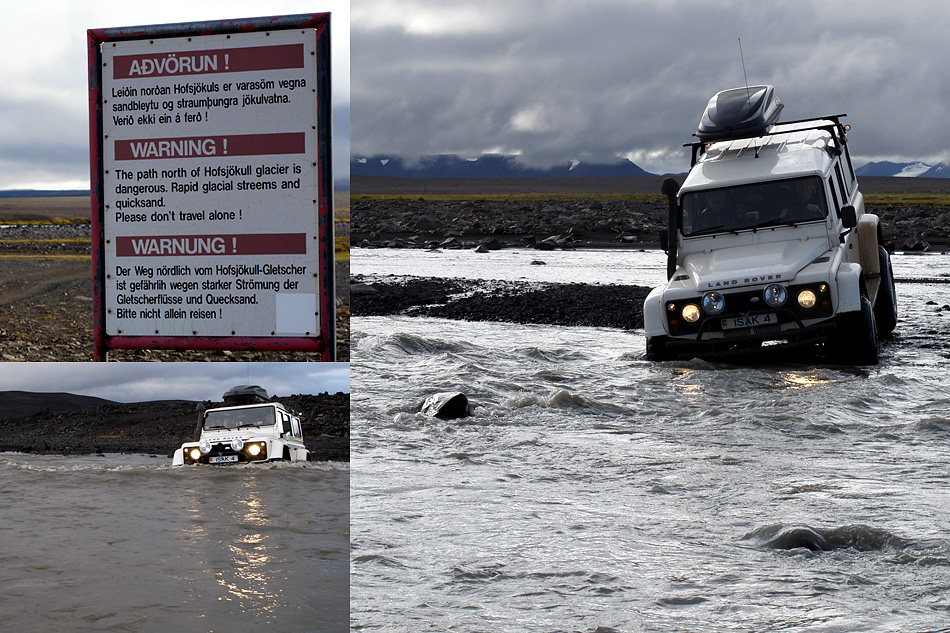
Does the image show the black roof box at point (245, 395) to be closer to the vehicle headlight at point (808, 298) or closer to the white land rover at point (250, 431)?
the white land rover at point (250, 431)

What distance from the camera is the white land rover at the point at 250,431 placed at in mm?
9680

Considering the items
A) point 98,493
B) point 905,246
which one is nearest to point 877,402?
point 98,493

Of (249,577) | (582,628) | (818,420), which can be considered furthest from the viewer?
(818,420)

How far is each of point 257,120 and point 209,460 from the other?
6.68 metres

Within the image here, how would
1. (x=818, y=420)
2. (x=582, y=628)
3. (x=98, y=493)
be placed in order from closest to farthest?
(x=582, y=628) < (x=818, y=420) < (x=98, y=493)

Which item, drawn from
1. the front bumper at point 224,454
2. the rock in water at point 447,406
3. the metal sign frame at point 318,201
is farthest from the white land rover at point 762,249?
the metal sign frame at point 318,201

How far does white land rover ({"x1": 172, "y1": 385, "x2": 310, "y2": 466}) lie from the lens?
968cm

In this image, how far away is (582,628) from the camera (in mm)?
3365

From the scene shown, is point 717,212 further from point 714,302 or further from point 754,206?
point 714,302

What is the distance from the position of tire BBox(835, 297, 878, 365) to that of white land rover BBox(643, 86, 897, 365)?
0.01 m

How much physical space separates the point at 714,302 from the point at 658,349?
2.87 ft

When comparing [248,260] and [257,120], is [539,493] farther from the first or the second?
[257,120]

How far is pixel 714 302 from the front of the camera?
28.0 ft

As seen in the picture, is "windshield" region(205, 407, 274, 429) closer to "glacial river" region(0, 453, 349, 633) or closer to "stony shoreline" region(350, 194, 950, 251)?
"glacial river" region(0, 453, 349, 633)
